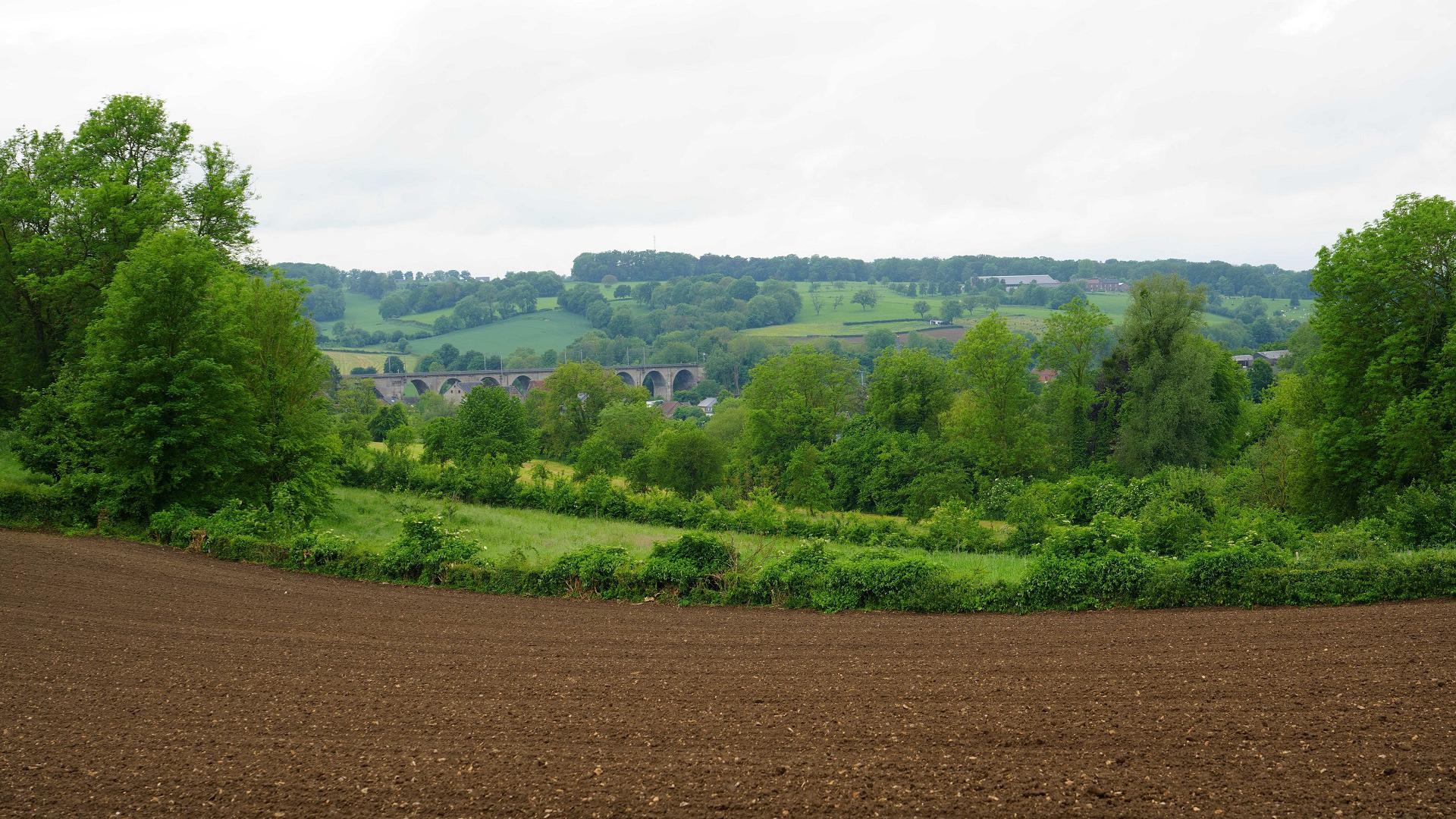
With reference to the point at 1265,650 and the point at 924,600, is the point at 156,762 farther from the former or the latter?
the point at 1265,650

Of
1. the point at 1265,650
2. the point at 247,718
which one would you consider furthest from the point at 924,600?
the point at 247,718

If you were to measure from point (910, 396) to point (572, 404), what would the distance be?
29.4 metres

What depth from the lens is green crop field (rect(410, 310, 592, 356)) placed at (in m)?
163

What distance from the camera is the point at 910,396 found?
194 ft

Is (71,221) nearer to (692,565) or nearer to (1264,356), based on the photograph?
(692,565)

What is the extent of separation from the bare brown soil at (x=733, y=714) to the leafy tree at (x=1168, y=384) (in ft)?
120

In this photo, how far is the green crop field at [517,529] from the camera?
25.5m

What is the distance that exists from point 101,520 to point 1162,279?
48930 millimetres

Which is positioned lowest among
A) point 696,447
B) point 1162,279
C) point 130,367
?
point 696,447

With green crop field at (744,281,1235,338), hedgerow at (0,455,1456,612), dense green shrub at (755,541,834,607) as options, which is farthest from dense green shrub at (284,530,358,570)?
green crop field at (744,281,1235,338)

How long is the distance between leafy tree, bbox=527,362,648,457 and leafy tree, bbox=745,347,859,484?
1545 centimetres

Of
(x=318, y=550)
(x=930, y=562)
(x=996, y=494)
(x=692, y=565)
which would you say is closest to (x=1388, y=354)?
(x=930, y=562)

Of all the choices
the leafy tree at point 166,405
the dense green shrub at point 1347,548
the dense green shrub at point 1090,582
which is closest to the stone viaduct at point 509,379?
the leafy tree at point 166,405

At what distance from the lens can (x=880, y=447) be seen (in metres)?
56.4
